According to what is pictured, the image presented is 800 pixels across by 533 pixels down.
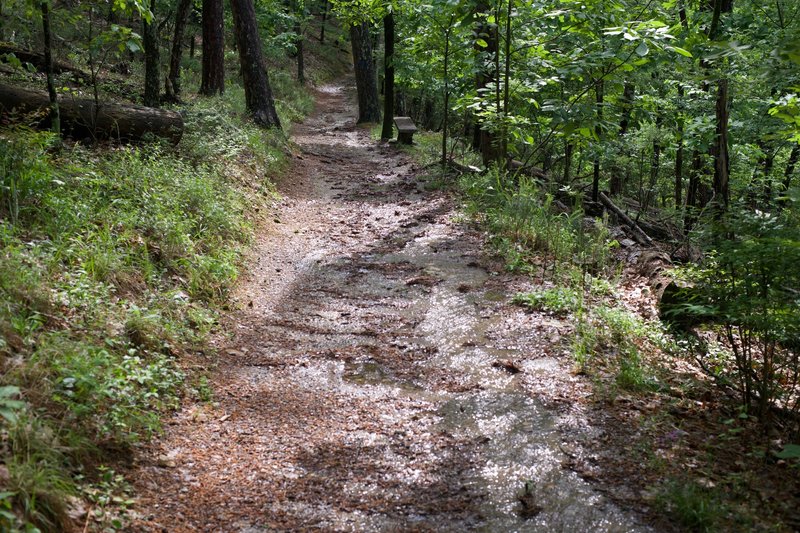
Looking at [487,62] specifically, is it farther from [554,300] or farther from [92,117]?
[92,117]

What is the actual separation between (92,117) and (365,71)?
13.8 meters

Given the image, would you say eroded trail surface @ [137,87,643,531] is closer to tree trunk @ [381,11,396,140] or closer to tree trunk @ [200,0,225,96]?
tree trunk @ [200,0,225,96]

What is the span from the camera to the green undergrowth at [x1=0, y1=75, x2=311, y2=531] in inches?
114

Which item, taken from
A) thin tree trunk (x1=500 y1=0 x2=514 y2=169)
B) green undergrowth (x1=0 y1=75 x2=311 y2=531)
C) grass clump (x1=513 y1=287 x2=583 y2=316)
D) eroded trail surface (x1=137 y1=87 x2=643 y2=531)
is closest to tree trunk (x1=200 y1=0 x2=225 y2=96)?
green undergrowth (x1=0 y1=75 x2=311 y2=531)

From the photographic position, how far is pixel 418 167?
536 inches

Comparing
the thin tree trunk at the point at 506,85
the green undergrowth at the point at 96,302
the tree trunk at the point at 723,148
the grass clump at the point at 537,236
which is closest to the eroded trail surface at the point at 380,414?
the green undergrowth at the point at 96,302

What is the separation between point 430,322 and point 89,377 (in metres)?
3.47

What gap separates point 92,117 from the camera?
7.46 metres

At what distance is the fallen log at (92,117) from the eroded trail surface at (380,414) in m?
2.50

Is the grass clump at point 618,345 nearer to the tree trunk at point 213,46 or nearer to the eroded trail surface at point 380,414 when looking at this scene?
the eroded trail surface at point 380,414

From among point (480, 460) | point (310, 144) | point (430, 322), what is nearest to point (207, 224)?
point (430, 322)

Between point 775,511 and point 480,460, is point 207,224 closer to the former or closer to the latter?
point 480,460

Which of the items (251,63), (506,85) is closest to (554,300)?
(506,85)

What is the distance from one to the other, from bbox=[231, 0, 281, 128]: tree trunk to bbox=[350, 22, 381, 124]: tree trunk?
18.8ft
